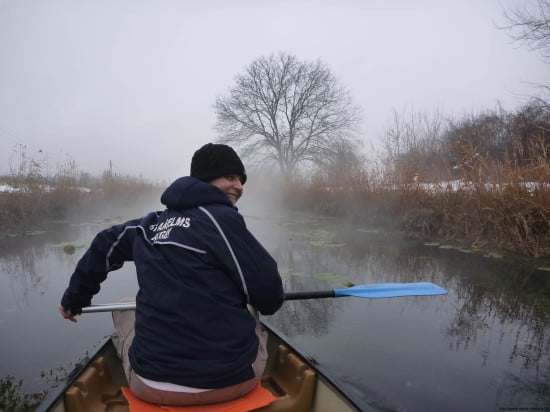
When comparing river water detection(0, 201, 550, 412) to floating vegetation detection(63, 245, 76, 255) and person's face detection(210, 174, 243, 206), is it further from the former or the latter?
person's face detection(210, 174, 243, 206)

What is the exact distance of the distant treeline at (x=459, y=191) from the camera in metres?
6.08

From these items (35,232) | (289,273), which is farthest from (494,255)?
(35,232)

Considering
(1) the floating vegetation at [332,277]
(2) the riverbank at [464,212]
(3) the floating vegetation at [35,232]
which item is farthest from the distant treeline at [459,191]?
(3) the floating vegetation at [35,232]

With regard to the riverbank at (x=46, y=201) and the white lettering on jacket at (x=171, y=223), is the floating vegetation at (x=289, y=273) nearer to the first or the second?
the white lettering on jacket at (x=171, y=223)

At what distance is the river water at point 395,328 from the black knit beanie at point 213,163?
1224mm

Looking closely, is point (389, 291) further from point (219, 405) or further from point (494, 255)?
point (494, 255)

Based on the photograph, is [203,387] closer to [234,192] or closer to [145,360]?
[145,360]

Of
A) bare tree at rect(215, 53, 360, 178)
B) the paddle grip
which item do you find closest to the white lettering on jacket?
the paddle grip

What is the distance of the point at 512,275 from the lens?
5.37 metres

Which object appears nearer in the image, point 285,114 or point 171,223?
point 171,223

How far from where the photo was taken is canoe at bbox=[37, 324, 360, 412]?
1.79 m

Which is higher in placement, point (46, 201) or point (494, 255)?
point (46, 201)

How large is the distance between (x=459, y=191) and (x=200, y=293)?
7615 millimetres

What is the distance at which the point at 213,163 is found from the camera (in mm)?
1741
